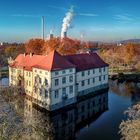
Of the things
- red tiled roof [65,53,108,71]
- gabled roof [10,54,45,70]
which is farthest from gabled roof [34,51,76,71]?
gabled roof [10,54,45,70]

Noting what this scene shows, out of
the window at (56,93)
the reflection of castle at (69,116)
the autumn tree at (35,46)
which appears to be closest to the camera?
the reflection of castle at (69,116)

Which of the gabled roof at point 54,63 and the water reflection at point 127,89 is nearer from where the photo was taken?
the gabled roof at point 54,63

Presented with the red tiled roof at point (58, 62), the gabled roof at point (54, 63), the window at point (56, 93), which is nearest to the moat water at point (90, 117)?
the window at point (56, 93)

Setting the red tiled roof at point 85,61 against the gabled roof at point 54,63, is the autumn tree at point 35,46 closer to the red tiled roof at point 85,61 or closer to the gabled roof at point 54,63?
the red tiled roof at point 85,61

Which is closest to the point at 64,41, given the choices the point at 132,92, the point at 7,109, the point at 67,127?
the point at 132,92

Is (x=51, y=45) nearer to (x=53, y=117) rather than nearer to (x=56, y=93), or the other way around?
(x=56, y=93)

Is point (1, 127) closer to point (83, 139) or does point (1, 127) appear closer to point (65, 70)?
point (83, 139)
